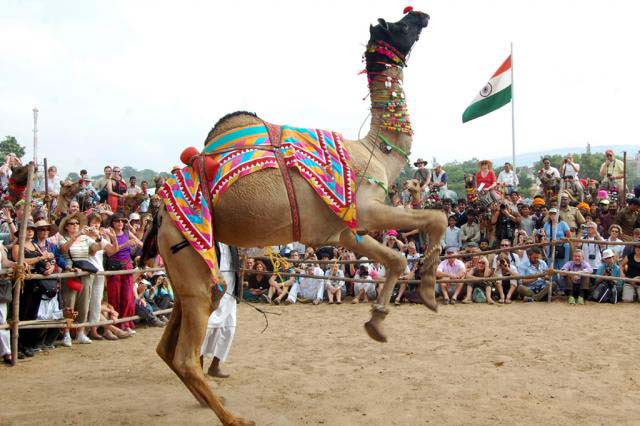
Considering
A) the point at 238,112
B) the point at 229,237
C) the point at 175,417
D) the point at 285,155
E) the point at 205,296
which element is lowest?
the point at 175,417

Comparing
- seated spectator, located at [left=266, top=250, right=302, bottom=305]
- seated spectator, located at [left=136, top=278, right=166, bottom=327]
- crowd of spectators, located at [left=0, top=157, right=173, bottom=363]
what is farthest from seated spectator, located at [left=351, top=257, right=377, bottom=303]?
seated spectator, located at [left=136, top=278, right=166, bottom=327]

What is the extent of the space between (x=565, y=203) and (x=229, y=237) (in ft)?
33.6

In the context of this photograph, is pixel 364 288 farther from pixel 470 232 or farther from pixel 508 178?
pixel 508 178

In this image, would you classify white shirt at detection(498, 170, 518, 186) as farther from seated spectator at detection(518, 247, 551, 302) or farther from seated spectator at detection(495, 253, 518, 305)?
seated spectator at detection(495, 253, 518, 305)

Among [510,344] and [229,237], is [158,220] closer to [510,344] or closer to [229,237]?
[229,237]

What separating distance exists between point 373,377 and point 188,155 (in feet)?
10.3

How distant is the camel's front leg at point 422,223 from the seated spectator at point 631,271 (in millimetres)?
7672

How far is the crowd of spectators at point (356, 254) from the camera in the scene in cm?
880

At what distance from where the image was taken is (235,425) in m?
4.71

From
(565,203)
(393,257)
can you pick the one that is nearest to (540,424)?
(393,257)

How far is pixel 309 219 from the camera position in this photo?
4.77m

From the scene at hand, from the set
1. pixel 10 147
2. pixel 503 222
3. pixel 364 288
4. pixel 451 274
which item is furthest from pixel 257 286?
pixel 10 147

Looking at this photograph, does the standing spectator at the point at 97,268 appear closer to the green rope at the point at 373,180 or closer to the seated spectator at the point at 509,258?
the green rope at the point at 373,180

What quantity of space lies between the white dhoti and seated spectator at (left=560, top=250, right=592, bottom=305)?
7222mm
